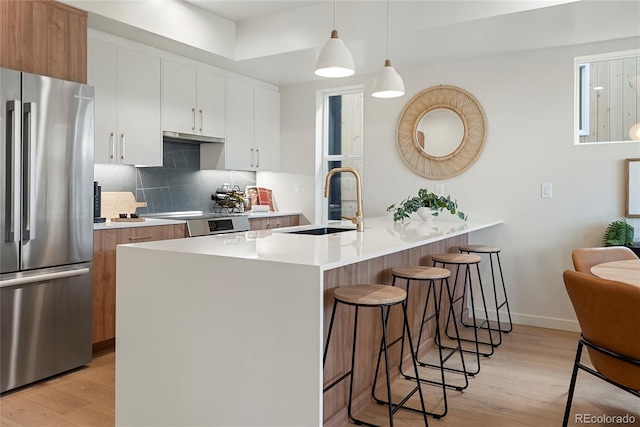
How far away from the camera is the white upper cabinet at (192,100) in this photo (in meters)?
4.09

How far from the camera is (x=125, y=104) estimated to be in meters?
3.74

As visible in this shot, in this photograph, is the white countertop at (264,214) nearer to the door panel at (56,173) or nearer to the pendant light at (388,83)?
the door panel at (56,173)

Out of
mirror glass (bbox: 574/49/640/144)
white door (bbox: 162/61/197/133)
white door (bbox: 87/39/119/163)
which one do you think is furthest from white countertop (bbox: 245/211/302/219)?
mirror glass (bbox: 574/49/640/144)

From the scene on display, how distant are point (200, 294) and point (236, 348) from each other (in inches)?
10.6

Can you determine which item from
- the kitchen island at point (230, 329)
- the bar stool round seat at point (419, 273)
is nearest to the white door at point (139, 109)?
the kitchen island at point (230, 329)

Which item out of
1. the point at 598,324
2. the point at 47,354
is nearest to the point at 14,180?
the point at 47,354

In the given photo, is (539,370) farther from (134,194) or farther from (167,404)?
(134,194)

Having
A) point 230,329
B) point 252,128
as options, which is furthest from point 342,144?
point 230,329

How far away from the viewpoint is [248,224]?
15.0ft

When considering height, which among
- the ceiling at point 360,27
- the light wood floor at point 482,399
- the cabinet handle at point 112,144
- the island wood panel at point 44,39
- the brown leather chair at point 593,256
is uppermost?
the ceiling at point 360,27

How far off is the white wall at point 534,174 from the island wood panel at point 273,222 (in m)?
1.34

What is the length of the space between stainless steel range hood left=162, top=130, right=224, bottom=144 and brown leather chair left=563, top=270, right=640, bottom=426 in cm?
335

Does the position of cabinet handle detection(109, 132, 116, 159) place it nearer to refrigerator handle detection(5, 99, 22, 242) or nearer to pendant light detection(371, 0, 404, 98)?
refrigerator handle detection(5, 99, 22, 242)

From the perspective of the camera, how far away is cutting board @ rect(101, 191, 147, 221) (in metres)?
3.89
